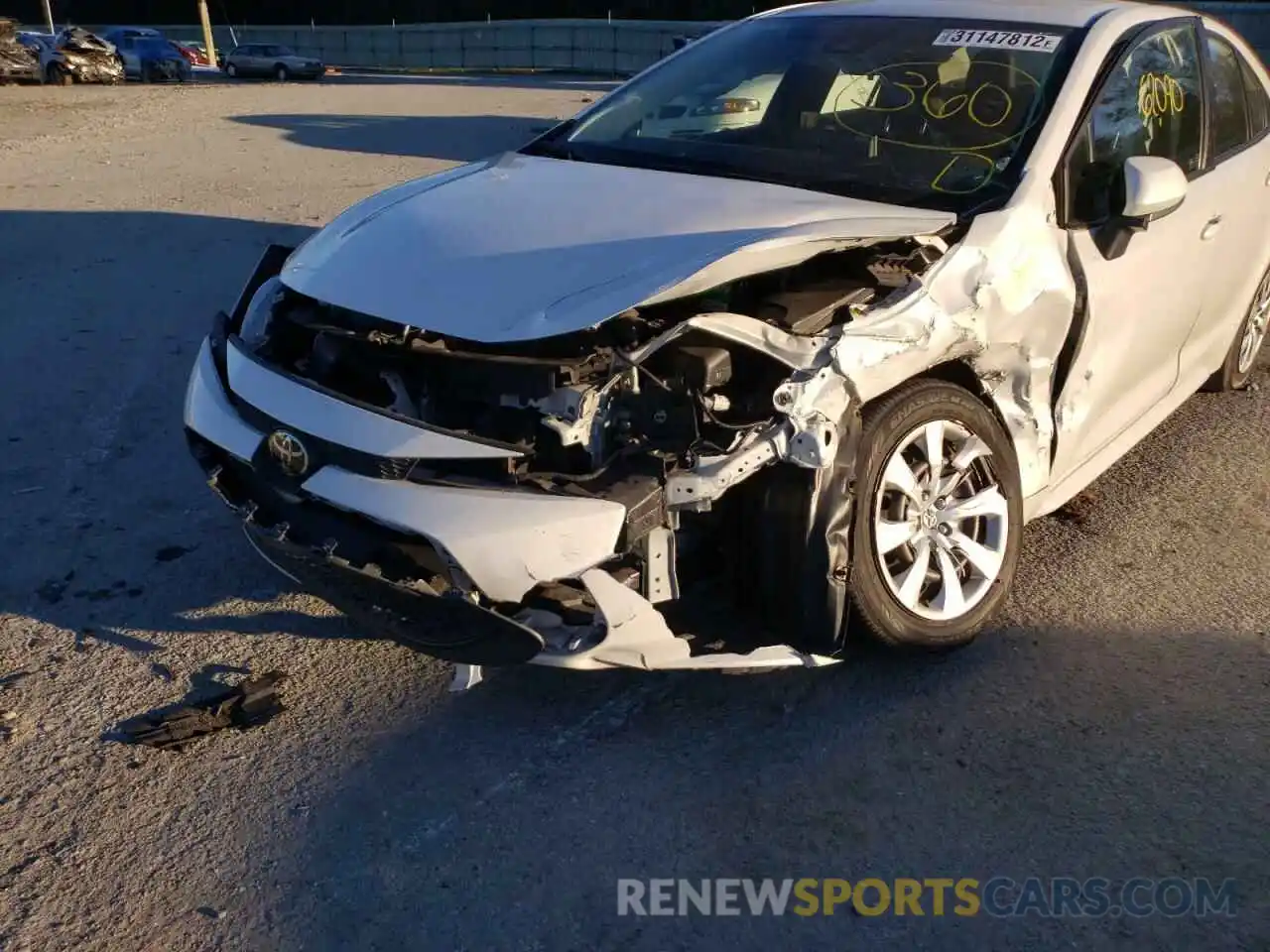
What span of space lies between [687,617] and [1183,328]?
7.43 ft

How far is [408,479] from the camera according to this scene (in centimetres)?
274

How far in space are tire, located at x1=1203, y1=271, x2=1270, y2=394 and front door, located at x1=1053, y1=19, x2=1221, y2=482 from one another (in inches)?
41.1

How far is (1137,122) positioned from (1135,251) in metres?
0.52

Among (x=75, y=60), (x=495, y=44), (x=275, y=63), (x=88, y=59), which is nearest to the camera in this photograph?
(x=75, y=60)

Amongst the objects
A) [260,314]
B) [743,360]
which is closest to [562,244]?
[743,360]

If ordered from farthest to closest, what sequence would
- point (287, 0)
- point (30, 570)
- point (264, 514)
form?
point (287, 0) → point (30, 570) → point (264, 514)

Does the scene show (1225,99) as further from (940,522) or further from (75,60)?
(75,60)

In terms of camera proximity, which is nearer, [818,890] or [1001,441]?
[818,890]

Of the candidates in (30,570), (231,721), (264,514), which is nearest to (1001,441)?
(264,514)

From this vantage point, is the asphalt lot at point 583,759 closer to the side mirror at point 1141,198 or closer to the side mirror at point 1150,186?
the side mirror at point 1141,198

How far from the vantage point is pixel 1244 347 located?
17.8 ft

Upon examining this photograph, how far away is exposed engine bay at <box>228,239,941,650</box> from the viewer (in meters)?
2.78

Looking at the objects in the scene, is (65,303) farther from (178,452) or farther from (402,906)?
(402,906)

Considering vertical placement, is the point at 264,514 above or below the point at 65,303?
above
